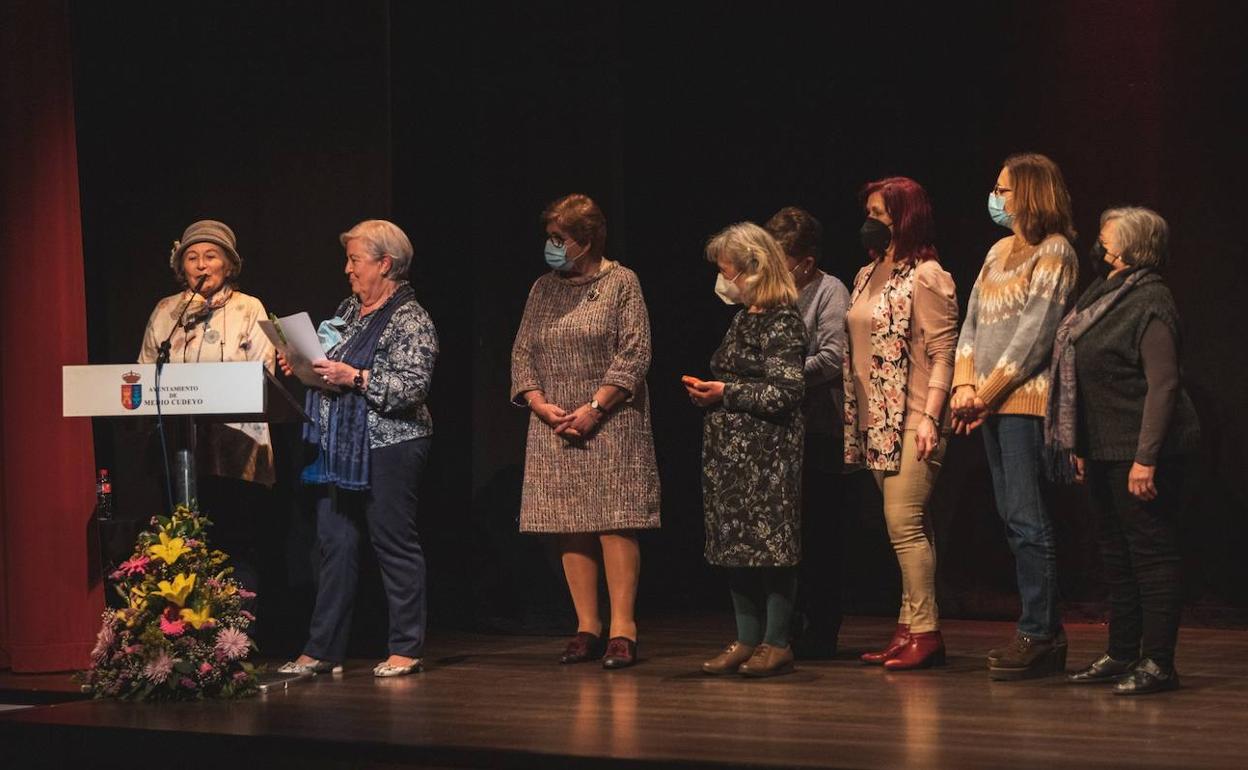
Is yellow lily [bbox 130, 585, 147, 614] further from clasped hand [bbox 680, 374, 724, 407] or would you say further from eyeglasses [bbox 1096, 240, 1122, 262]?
eyeglasses [bbox 1096, 240, 1122, 262]

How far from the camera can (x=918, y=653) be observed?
483 centimetres

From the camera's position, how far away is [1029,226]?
4.56 m

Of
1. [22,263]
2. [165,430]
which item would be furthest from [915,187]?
[22,263]

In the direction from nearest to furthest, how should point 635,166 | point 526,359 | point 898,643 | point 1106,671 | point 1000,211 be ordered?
point 1106,671 < point 1000,211 < point 898,643 < point 526,359 < point 635,166

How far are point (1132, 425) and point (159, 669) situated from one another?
2806 millimetres

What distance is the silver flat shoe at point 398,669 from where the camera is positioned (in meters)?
4.98

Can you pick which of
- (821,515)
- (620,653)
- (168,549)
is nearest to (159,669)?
(168,549)

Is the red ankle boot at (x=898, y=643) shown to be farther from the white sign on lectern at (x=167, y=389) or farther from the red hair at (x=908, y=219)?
the white sign on lectern at (x=167, y=389)

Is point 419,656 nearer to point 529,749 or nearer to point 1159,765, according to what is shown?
point 529,749

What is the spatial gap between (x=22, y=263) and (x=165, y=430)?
1.03 meters

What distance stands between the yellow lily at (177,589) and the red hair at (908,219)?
2366 millimetres

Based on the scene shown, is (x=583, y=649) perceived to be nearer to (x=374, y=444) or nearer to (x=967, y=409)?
(x=374, y=444)

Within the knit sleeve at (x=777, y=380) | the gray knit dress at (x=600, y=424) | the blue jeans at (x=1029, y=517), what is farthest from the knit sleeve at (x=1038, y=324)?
the gray knit dress at (x=600, y=424)

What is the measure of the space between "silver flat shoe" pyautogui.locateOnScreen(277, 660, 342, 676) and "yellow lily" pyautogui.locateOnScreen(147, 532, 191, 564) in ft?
2.09
